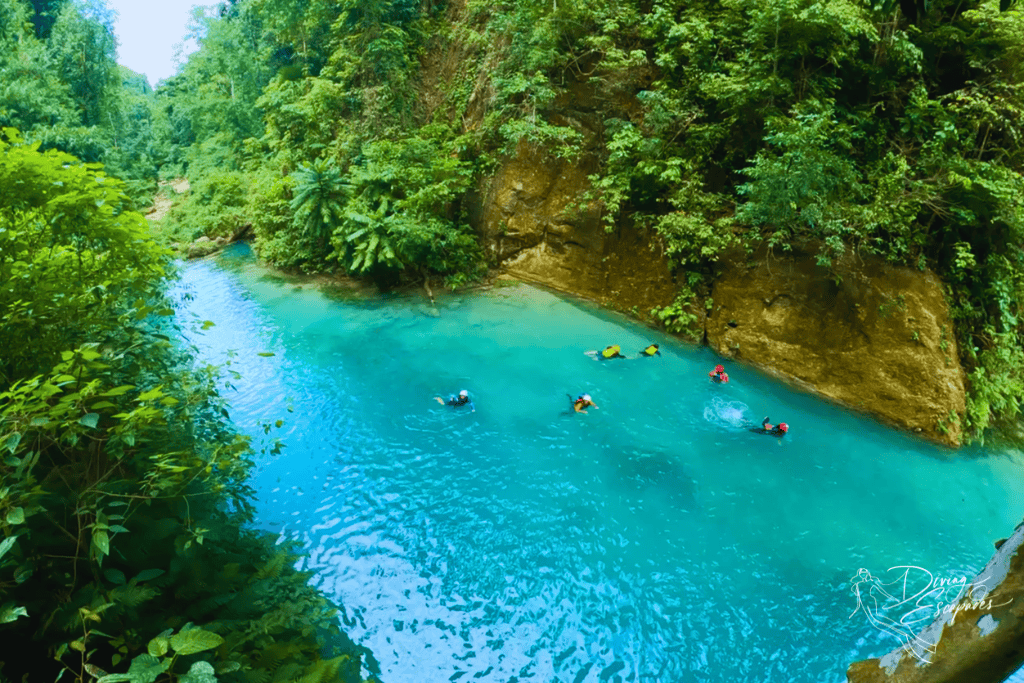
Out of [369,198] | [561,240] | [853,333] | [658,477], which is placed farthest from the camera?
[369,198]

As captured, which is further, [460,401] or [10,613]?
[460,401]

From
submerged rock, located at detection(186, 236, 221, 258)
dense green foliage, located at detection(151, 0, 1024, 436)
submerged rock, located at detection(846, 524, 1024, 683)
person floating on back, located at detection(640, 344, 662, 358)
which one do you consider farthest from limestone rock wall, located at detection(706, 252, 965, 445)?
submerged rock, located at detection(186, 236, 221, 258)

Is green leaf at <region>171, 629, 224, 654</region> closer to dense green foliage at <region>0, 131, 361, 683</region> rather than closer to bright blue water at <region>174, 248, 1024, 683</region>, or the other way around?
dense green foliage at <region>0, 131, 361, 683</region>

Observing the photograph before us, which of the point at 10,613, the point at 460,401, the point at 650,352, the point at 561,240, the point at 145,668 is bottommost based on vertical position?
the point at 460,401

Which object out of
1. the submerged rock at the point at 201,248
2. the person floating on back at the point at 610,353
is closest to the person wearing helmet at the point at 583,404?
the person floating on back at the point at 610,353

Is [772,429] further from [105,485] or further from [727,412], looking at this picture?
[105,485]

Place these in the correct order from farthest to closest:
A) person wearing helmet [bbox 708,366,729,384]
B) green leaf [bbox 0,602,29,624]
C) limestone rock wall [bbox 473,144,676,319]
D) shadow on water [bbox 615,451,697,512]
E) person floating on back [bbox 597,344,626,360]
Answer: limestone rock wall [bbox 473,144,676,319] → person floating on back [bbox 597,344,626,360] → person wearing helmet [bbox 708,366,729,384] → shadow on water [bbox 615,451,697,512] → green leaf [bbox 0,602,29,624]

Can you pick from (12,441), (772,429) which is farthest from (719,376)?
(12,441)
